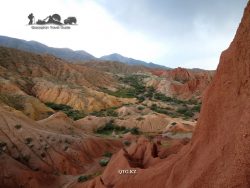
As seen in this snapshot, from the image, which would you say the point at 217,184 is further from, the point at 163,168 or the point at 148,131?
the point at 148,131

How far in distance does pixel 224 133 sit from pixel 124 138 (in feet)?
119

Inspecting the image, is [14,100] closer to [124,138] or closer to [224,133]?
[124,138]

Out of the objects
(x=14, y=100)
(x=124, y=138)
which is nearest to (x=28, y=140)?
(x=124, y=138)

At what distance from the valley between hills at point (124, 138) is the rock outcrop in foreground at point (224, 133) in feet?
0.09

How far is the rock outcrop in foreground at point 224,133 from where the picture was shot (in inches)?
352

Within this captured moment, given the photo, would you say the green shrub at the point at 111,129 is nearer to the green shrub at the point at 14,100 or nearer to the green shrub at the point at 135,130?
the green shrub at the point at 135,130

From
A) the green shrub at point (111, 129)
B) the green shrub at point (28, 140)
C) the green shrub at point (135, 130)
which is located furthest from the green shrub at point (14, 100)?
the green shrub at point (28, 140)

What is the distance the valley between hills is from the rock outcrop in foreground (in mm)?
27

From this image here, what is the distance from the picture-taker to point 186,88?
117875 millimetres

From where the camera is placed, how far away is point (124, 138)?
4612 centimetres

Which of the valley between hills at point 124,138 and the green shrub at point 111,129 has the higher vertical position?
the valley between hills at point 124,138

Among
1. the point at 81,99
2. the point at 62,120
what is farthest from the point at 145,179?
the point at 81,99

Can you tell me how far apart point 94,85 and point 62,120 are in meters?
65.1

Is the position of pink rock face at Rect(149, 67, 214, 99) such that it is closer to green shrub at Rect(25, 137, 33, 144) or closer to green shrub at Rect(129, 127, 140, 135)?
green shrub at Rect(129, 127, 140, 135)
